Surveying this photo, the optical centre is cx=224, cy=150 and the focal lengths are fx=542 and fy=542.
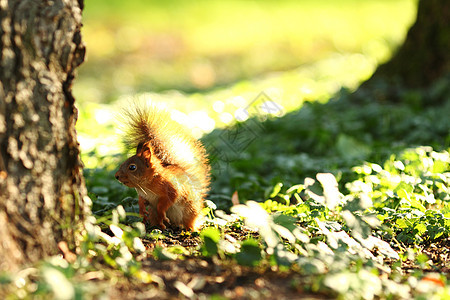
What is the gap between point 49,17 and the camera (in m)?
2.35

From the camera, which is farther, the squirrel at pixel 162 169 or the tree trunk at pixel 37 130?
the squirrel at pixel 162 169

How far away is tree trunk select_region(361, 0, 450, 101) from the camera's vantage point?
651 centimetres

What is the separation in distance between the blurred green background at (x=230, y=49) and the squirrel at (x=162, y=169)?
12.6ft

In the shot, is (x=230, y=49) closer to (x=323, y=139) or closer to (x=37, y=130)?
(x=323, y=139)


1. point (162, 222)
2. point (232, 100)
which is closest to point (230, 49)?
point (232, 100)

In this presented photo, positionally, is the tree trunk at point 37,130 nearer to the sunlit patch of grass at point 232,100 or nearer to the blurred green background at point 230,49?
the sunlit patch of grass at point 232,100

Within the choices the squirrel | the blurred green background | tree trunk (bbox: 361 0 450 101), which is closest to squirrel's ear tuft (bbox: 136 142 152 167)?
the squirrel

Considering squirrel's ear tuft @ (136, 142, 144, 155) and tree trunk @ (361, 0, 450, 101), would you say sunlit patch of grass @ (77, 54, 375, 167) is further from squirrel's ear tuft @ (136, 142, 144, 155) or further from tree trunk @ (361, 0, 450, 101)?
squirrel's ear tuft @ (136, 142, 144, 155)

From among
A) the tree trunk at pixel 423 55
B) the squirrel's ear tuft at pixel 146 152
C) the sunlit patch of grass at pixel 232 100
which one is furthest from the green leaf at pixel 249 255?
the tree trunk at pixel 423 55

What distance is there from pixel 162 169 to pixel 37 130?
104 centimetres

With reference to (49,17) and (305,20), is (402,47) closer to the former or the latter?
(49,17)

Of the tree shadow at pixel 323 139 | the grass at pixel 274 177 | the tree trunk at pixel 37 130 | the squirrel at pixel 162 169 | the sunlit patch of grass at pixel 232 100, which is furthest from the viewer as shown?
the sunlit patch of grass at pixel 232 100

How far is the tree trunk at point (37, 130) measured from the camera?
2203 mm

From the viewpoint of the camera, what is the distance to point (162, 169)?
10.6 feet
